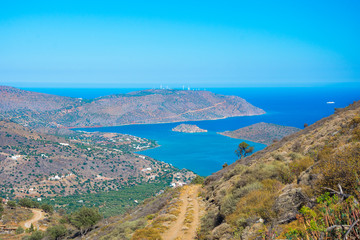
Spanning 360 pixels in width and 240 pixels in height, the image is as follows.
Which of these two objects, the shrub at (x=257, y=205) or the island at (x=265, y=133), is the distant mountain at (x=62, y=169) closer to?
the island at (x=265, y=133)

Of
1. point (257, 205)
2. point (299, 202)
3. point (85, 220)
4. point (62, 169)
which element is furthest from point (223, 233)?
point (62, 169)

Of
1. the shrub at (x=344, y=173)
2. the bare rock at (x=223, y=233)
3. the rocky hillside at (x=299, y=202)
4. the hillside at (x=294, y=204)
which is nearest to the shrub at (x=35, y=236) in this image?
the hillside at (x=294, y=204)

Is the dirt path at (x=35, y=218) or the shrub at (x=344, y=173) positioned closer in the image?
the shrub at (x=344, y=173)

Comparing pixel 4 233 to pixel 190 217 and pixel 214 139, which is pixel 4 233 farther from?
pixel 214 139

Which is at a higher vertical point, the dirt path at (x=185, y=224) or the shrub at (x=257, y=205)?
the shrub at (x=257, y=205)

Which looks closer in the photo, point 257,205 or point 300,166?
point 257,205

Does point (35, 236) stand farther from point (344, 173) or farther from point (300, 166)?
point (344, 173)

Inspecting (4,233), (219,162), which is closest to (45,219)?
(4,233)
